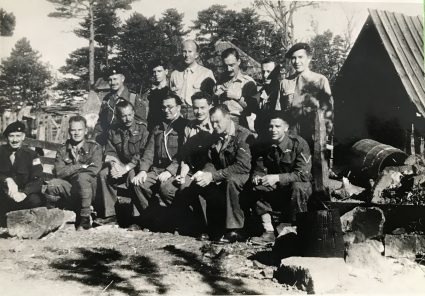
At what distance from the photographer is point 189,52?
557 cm

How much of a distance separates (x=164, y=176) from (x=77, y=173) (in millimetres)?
1038

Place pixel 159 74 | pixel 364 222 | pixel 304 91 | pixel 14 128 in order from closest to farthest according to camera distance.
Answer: pixel 364 222
pixel 14 128
pixel 304 91
pixel 159 74

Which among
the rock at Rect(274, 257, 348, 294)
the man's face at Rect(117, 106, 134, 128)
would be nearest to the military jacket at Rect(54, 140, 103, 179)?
the man's face at Rect(117, 106, 134, 128)

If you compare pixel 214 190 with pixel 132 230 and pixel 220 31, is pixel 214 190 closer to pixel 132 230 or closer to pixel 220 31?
pixel 132 230

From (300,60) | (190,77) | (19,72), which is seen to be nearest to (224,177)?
(190,77)

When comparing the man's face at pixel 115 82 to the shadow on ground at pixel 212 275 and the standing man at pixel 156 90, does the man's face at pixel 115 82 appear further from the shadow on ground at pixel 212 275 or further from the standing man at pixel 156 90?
the shadow on ground at pixel 212 275

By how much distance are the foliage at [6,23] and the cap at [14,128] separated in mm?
1042

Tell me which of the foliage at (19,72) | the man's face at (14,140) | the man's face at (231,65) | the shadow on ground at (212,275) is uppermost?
the man's face at (231,65)

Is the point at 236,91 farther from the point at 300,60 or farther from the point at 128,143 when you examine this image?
the point at 128,143

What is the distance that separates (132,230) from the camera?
4.99 m

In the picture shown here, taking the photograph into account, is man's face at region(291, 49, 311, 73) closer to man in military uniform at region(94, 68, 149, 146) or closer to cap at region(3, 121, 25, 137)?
man in military uniform at region(94, 68, 149, 146)

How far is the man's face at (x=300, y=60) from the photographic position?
5.28m

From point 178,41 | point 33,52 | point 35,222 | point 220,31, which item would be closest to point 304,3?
point 220,31

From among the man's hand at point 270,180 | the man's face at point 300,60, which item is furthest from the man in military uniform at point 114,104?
the man's face at point 300,60
